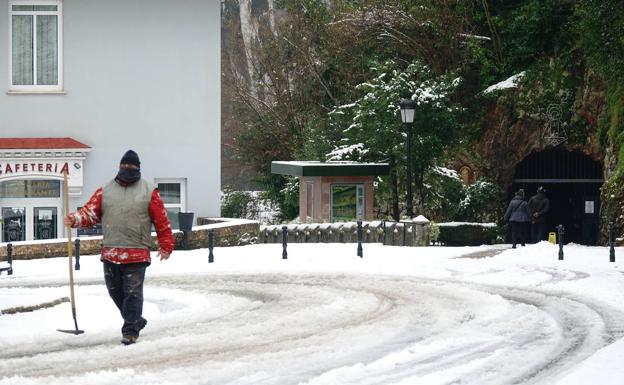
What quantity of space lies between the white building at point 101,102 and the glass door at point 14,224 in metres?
0.02

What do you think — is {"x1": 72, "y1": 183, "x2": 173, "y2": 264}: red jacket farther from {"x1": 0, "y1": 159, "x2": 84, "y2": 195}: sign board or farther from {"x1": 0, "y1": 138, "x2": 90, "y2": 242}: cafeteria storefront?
{"x1": 0, "y1": 138, "x2": 90, "y2": 242}: cafeteria storefront

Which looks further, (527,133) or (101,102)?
(527,133)

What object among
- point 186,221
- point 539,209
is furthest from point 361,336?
point 539,209

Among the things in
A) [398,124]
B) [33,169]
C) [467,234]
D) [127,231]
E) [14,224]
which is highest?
[398,124]

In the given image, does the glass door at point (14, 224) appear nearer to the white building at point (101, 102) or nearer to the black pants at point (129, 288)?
the white building at point (101, 102)

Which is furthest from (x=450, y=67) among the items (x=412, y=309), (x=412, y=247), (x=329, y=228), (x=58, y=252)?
(x=412, y=309)

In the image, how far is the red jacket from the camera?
46.1 feet

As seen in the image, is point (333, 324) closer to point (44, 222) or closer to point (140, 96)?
point (44, 222)

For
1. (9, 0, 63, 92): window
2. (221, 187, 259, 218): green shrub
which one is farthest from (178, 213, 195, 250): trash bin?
(221, 187, 259, 218): green shrub

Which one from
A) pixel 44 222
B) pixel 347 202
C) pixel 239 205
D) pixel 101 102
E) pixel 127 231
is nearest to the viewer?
pixel 127 231

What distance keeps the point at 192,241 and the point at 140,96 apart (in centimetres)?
598

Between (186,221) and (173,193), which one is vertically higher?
(173,193)

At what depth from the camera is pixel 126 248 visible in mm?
14070

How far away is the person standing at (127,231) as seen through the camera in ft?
46.1
